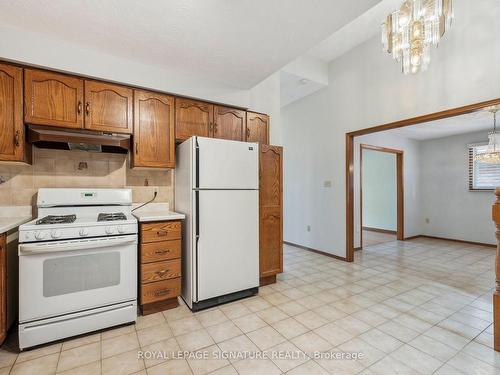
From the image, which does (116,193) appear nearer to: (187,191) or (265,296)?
(187,191)

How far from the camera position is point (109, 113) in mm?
2383

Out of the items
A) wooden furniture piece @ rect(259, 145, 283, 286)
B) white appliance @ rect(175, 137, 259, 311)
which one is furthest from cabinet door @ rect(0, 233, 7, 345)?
wooden furniture piece @ rect(259, 145, 283, 286)

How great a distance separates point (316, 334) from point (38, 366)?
1.98 metres

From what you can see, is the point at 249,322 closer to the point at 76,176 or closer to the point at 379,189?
the point at 76,176

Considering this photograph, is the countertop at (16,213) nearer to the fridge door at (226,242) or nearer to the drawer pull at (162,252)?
the drawer pull at (162,252)

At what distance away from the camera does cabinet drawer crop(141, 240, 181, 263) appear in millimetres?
2240

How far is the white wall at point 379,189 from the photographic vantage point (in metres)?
6.43

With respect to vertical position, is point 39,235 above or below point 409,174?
below

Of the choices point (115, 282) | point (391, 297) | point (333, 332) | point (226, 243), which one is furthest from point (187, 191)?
point (391, 297)

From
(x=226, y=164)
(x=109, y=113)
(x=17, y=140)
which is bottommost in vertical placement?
(x=226, y=164)

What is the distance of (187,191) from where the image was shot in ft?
8.01

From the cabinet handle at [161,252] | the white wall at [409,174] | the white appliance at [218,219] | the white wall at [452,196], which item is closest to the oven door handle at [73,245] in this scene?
the cabinet handle at [161,252]

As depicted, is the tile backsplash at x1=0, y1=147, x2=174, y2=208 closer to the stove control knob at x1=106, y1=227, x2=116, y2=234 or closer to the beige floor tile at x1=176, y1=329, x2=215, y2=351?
the stove control knob at x1=106, y1=227, x2=116, y2=234

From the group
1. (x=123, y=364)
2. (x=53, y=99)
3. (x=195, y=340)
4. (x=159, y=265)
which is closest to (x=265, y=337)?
(x=195, y=340)
